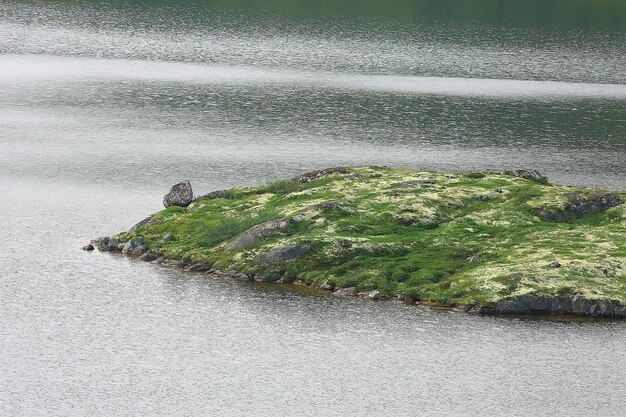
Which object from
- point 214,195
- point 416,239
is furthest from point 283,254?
point 214,195

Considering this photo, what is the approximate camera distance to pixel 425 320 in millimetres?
69812

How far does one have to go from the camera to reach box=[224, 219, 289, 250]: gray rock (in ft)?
263

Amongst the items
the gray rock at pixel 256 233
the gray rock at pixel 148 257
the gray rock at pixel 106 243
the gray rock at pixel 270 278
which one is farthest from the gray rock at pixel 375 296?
the gray rock at pixel 106 243

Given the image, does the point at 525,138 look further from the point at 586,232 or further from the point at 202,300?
the point at 202,300

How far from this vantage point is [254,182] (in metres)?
103

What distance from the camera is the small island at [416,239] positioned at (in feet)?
241

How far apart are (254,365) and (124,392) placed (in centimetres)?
746

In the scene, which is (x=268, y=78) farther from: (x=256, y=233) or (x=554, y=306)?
(x=554, y=306)

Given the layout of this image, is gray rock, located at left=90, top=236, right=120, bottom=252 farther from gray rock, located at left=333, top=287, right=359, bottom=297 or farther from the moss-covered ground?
gray rock, located at left=333, top=287, right=359, bottom=297

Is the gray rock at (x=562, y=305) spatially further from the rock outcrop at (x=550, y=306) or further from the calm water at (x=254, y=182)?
the calm water at (x=254, y=182)

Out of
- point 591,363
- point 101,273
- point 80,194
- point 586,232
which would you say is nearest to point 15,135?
point 80,194

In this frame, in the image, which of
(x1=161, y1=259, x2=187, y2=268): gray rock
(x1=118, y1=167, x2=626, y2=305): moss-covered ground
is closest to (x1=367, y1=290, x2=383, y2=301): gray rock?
(x1=118, y1=167, x2=626, y2=305): moss-covered ground

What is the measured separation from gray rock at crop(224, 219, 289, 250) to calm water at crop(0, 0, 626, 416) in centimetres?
458

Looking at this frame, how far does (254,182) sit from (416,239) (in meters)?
26.5
